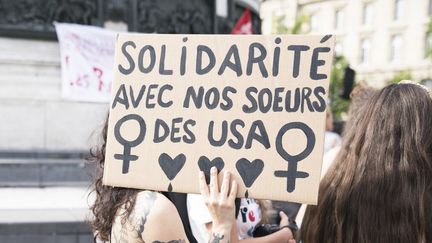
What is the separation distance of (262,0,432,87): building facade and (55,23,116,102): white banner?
37612mm

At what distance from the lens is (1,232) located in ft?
14.4

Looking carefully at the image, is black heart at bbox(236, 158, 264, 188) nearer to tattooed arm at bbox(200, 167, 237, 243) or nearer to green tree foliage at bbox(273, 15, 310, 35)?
tattooed arm at bbox(200, 167, 237, 243)

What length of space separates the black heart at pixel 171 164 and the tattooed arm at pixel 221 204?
118mm

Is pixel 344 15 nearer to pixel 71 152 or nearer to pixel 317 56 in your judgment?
pixel 71 152

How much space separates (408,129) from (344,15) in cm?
5349

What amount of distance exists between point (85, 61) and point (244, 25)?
335 cm

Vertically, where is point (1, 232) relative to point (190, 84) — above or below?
below

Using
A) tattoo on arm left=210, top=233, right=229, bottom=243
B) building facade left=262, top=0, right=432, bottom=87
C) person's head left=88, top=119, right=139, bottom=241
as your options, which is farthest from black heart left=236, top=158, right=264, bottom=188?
building facade left=262, top=0, right=432, bottom=87

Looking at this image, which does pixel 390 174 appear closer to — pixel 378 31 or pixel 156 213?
pixel 156 213

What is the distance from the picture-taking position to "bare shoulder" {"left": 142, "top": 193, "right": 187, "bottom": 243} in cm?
205

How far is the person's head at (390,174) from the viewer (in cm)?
196

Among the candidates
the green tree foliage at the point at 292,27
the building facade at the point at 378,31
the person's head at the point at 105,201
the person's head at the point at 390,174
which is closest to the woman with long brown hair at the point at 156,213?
the person's head at the point at 105,201

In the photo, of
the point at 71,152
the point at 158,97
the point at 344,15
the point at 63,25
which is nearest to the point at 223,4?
the point at 63,25

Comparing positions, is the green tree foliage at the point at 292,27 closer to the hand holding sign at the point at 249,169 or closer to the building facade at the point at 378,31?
the building facade at the point at 378,31
